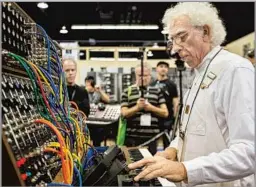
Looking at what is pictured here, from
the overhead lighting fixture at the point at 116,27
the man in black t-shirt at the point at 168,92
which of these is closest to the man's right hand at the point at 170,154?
the man in black t-shirt at the point at 168,92

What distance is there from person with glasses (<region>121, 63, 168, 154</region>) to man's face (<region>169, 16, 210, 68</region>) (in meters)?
1.50

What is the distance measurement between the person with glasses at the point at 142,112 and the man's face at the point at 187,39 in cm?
150

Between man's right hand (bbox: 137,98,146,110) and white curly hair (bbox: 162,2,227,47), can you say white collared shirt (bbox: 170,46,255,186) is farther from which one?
man's right hand (bbox: 137,98,146,110)

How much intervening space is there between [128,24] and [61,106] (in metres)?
9.43

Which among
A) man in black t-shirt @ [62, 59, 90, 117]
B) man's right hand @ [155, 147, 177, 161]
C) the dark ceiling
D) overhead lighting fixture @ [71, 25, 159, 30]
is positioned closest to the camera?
man's right hand @ [155, 147, 177, 161]

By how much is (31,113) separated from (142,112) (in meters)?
2.16

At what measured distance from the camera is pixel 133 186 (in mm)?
1217

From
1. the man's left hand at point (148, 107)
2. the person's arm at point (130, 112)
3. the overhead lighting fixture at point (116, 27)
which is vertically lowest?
the person's arm at point (130, 112)

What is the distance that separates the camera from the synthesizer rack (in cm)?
83

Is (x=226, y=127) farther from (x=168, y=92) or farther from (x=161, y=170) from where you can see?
(x=168, y=92)

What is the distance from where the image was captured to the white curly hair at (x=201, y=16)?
1482 millimetres

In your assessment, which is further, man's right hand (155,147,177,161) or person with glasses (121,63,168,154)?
person with glasses (121,63,168,154)

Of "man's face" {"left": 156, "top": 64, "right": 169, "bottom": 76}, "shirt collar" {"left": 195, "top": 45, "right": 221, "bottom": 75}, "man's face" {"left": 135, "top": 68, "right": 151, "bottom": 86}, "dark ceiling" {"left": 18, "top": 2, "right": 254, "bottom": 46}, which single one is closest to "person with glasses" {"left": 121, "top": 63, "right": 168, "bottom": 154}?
"man's face" {"left": 135, "top": 68, "right": 151, "bottom": 86}

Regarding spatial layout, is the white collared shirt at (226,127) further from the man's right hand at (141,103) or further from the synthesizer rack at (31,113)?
the man's right hand at (141,103)
